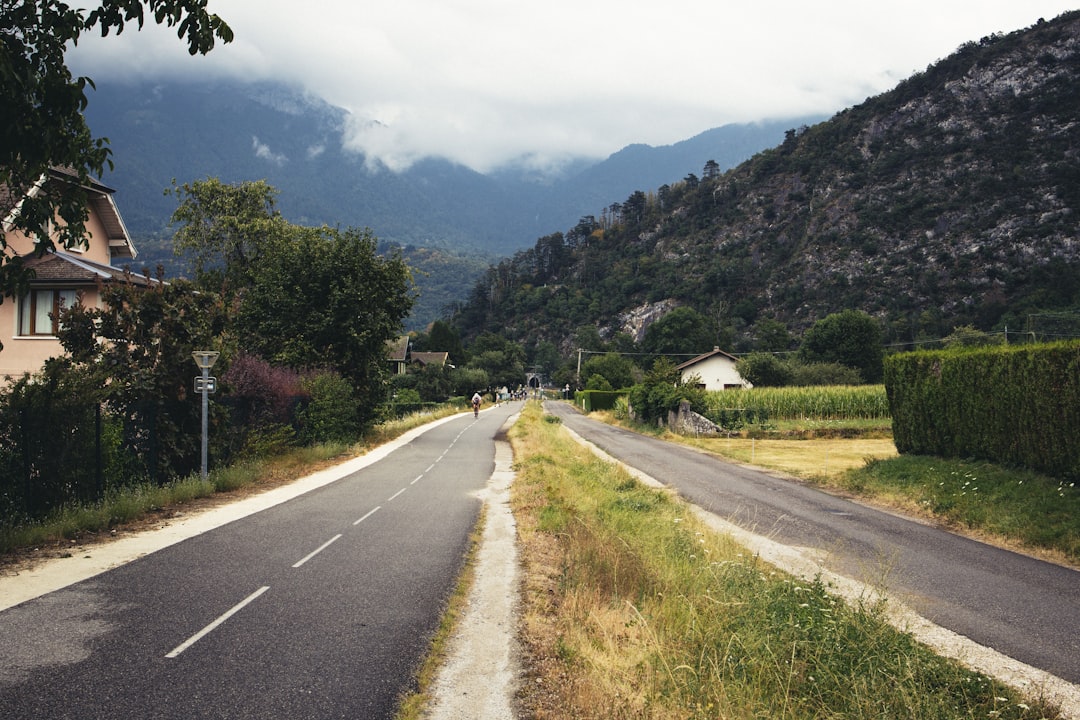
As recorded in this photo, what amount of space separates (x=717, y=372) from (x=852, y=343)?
20.2 meters

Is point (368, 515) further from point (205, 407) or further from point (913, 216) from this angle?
point (913, 216)

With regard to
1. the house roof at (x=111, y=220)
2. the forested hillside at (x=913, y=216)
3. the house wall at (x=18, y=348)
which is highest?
the forested hillside at (x=913, y=216)

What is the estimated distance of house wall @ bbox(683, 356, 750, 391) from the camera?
79.6 metres

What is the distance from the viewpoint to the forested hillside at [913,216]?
91.6 meters

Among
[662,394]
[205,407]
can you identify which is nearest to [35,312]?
[205,407]

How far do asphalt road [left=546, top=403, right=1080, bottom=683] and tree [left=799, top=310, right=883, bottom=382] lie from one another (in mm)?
72127

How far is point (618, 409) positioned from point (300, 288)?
34555 millimetres

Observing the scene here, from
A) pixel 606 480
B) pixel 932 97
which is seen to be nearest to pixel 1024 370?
pixel 606 480

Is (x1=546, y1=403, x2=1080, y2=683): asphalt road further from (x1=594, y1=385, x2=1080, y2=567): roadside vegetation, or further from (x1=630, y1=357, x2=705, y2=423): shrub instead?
(x1=630, y1=357, x2=705, y2=423): shrub

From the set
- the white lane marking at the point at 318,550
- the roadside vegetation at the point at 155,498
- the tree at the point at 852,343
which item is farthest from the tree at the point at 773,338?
the white lane marking at the point at 318,550

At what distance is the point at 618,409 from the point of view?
206ft

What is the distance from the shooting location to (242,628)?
6977 millimetres

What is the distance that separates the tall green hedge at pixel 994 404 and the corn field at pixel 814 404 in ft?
75.0

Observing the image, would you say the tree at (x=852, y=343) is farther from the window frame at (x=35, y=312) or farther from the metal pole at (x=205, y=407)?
the metal pole at (x=205, y=407)
